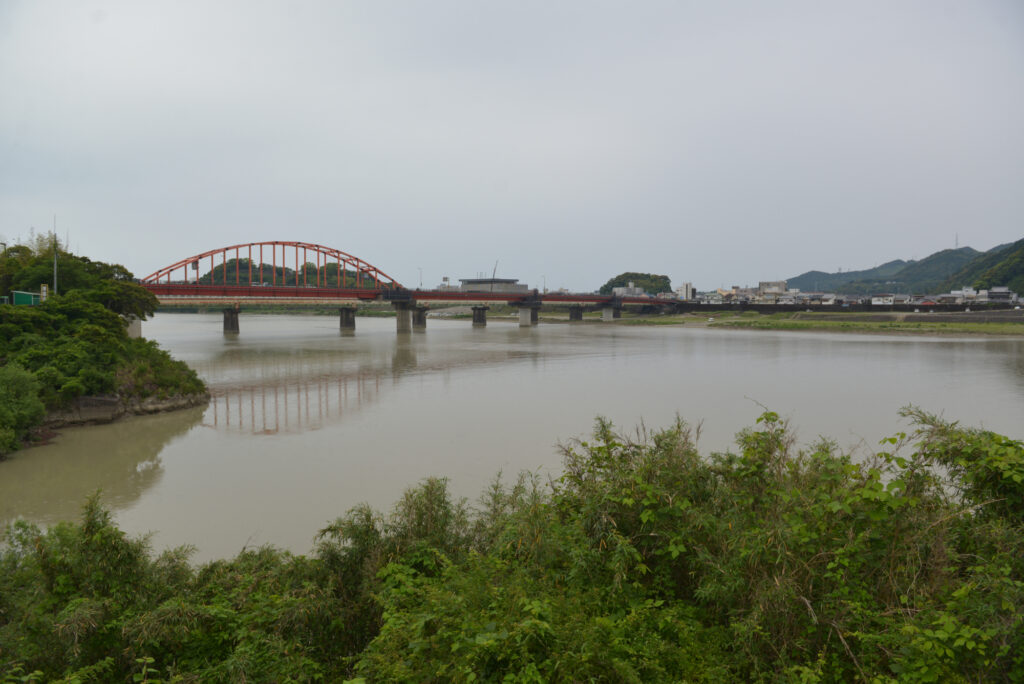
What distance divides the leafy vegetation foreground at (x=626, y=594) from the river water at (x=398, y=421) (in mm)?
2736

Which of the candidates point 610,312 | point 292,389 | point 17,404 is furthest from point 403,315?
point 17,404

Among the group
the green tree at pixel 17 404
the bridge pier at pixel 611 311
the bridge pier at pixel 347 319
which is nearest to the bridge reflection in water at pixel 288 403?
the green tree at pixel 17 404

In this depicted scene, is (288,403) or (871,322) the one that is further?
(871,322)

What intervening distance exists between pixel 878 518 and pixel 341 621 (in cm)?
469

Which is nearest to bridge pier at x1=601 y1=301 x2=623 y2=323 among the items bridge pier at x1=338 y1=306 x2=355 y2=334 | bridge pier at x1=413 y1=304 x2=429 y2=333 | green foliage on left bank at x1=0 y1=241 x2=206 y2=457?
bridge pier at x1=413 y1=304 x2=429 y2=333

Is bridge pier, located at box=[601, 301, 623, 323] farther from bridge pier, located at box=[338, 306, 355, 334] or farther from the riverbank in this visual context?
bridge pier, located at box=[338, 306, 355, 334]

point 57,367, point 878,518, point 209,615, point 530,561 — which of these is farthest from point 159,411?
point 878,518

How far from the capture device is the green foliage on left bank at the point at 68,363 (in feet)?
45.9

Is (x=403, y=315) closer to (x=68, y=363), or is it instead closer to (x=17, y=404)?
(x=68, y=363)

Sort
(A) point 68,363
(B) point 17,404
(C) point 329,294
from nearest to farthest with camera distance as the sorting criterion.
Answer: (B) point 17,404
(A) point 68,363
(C) point 329,294

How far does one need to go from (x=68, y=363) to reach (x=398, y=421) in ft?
32.1

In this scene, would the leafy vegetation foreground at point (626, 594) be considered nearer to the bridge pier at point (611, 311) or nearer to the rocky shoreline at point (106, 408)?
the rocky shoreline at point (106, 408)

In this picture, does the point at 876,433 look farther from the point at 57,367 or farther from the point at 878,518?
the point at 57,367

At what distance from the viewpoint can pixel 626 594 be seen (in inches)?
189
